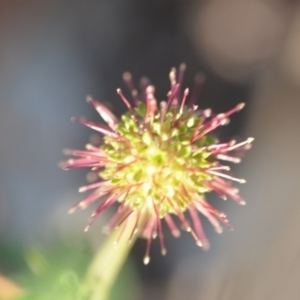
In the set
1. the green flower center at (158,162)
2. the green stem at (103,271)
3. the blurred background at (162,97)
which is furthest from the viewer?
the blurred background at (162,97)

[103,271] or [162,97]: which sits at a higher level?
[162,97]

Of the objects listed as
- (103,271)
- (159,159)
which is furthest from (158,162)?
(103,271)

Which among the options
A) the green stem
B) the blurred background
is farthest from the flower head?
the blurred background

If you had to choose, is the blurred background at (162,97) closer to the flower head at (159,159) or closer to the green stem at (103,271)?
the green stem at (103,271)

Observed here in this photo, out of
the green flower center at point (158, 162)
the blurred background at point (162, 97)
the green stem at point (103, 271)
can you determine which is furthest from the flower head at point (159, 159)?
the blurred background at point (162, 97)

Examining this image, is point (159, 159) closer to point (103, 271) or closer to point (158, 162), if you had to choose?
point (158, 162)

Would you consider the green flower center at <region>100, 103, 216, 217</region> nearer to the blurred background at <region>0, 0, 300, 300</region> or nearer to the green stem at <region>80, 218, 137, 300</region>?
the green stem at <region>80, 218, 137, 300</region>

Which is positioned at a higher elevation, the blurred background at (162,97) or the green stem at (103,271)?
the blurred background at (162,97)

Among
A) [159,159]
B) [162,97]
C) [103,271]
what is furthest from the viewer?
[162,97]
